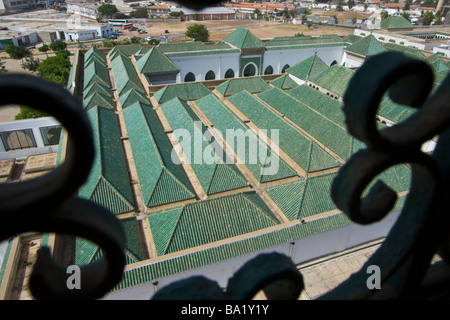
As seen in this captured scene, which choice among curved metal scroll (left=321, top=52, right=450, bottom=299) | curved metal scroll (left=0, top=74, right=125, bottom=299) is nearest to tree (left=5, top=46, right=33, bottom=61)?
curved metal scroll (left=0, top=74, right=125, bottom=299)

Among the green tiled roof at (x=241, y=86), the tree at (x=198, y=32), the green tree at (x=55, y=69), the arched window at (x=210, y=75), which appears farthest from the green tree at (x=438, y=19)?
the green tree at (x=55, y=69)

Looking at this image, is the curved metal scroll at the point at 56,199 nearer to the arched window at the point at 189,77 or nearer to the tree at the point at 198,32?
the arched window at the point at 189,77

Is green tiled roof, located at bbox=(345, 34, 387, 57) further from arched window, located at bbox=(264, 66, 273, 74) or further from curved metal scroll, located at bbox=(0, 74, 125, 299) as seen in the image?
curved metal scroll, located at bbox=(0, 74, 125, 299)

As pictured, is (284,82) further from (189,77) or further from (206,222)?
(206,222)

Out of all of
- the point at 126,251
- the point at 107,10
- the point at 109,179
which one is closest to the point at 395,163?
the point at 126,251

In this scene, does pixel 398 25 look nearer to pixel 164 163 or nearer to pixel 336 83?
pixel 336 83
